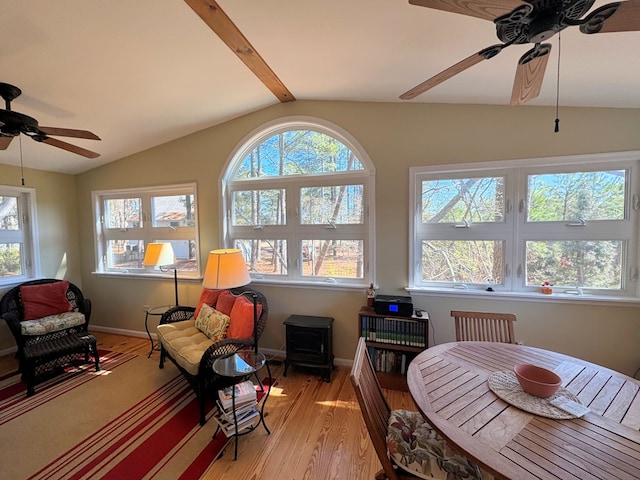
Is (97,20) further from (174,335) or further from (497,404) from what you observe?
(497,404)

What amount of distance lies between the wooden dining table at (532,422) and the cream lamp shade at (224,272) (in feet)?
4.50

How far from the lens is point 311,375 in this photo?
2680 millimetres

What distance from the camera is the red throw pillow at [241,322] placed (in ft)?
7.71

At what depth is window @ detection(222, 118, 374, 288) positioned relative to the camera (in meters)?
2.82

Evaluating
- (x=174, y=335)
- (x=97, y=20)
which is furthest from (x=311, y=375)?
(x=97, y=20)

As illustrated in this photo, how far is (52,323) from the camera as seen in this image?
2871 mm

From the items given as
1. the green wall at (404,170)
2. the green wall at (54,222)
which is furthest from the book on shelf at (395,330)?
the green wall at (54,222)

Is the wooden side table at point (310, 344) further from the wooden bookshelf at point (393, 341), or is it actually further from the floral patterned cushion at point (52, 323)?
the floral patterned cushion at point (52, 323)

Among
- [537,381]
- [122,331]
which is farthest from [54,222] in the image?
[537,381]

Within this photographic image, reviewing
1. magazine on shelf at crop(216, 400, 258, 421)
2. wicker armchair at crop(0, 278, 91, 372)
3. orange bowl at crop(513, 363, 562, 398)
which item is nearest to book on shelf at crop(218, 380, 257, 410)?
magazine on shelf at crop(216, 400, 258, 421)

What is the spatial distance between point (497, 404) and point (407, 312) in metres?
1.24

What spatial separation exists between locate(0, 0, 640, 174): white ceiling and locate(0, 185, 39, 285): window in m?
1.63

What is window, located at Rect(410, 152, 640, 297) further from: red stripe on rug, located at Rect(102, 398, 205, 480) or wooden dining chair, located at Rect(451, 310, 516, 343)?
red stripe on rug, located at Rect(102, 398, 205, 480)

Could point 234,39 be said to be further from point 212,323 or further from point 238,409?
point 238,409
